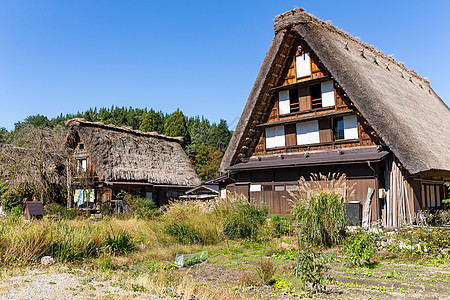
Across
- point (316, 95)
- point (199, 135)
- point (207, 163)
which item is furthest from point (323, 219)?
point (199, 135)

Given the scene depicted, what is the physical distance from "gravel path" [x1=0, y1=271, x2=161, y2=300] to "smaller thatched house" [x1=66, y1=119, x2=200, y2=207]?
18.4m

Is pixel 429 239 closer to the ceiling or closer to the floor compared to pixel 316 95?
closer to the floor

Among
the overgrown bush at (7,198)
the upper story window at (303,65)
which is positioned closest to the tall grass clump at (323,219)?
the upper story window at (303,65)

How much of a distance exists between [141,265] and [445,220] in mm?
10210

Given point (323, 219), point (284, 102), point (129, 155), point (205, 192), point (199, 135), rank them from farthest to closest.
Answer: point (199, 135) < point (129, 155) < point (205, 192) < point (284, 102) < point (323, 219)

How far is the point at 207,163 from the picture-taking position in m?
48.5

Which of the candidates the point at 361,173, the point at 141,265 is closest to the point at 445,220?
the point at 361,173

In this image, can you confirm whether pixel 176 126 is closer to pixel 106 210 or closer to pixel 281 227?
pixel 106 210

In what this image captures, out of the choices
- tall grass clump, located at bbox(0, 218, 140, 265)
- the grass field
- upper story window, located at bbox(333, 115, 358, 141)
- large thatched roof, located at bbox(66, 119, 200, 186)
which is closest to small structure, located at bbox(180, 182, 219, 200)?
large thatched roof, located at bbox(66, 119, 200, 186)

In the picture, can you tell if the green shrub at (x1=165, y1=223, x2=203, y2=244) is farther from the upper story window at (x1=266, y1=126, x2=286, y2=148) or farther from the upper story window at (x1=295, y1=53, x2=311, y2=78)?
the upper story window at (x1=295, y1=53, x2=311, y2=78)

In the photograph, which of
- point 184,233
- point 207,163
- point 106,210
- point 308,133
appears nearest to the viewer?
point 184,233

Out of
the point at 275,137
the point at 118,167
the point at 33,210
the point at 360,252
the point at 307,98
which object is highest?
the point at 307,98

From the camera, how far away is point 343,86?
1449cm

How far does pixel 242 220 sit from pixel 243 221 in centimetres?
5
